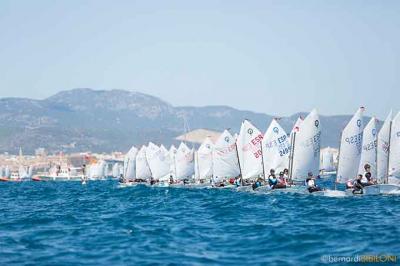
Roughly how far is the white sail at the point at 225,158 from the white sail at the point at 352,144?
24.7 metres

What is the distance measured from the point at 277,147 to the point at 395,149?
15.8 meters

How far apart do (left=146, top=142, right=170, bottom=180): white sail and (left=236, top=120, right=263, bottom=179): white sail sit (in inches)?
1701

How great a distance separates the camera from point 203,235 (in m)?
30.8

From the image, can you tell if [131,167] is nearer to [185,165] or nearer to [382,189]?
[185,165]

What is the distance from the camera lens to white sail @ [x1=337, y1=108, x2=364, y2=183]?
55688 mm

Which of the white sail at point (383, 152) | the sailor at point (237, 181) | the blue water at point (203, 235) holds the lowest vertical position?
the blue water at point (203, 235)

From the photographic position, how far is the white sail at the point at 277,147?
67250mm

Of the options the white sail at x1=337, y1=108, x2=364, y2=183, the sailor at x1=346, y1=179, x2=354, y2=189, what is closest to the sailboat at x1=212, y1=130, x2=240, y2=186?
the white sail at x1=337, y1=108, x2=364, y2=183

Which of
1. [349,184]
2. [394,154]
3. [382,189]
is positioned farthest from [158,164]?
[382,189]

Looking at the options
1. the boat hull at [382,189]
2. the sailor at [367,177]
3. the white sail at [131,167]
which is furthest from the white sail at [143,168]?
the boat hull at [382,189]

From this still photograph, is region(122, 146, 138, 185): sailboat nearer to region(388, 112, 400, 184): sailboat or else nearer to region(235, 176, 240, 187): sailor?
region(235, 176, 240, 187): sailor

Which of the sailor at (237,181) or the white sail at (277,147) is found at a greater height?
the white sail at (277,147)

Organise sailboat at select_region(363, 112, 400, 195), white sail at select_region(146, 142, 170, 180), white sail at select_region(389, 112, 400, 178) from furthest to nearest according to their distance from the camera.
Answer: white sail at select_region(146, 142, 170, 180) → white sail at select_region(389, 112, 400, 178) → sailboat at select_region(363, 112, 400, 195)

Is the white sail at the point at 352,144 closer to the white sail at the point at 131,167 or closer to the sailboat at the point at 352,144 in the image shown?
the sailboat at the point at 352,144
